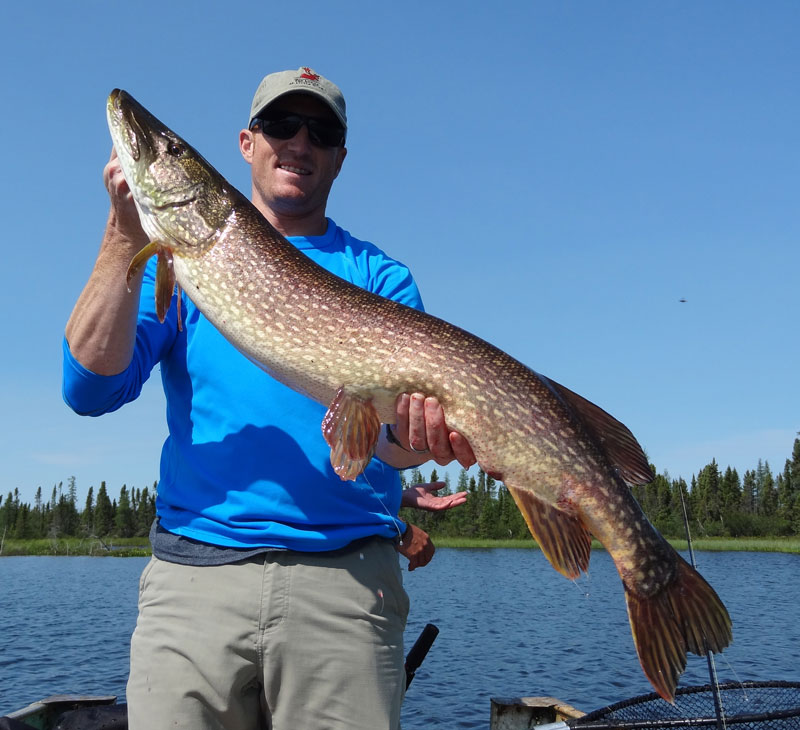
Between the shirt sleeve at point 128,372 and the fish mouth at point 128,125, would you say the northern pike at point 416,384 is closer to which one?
the fish mouth at point 128,125

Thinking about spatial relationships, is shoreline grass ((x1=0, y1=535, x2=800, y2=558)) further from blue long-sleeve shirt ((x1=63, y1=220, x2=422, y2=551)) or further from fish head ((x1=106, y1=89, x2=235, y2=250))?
fish head ((x1=106, y1=89, x2=235, y2=250))

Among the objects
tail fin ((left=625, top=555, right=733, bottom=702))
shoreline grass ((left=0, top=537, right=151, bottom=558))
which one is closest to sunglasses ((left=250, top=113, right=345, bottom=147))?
tail fin ((left=625, top=555, right=733, bottom=702))

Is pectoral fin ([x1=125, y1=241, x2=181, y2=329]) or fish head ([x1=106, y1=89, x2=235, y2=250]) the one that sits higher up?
fish head ([x1=106, y1=89, x2=235, y2=250])

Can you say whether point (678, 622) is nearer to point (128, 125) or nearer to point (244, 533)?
point (244, 533)

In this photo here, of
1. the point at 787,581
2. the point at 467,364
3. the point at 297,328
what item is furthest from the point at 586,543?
the point at 787,581

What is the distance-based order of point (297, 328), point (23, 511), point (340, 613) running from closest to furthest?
point (340, 613) < point (297, 328) < point (23, 511)

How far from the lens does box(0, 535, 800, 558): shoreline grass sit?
2534 inches

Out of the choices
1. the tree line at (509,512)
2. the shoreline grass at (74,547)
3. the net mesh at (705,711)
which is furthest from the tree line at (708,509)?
the net mesh at (705,711)

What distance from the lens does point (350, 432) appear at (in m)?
2.47

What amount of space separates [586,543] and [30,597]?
1473 inches

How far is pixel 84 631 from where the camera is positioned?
22.3 meters

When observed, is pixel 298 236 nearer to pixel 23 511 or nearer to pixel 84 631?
pixel 84 631

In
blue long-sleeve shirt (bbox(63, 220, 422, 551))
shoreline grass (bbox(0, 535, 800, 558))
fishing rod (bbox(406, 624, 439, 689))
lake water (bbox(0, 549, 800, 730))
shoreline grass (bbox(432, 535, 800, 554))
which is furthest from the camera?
shoreline grass (bbox(0, 535, 800, 558))

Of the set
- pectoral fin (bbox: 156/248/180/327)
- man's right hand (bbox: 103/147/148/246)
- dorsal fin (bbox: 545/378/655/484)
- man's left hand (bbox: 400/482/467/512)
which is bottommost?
man's left hand (bbox: 400/482/467/512)
